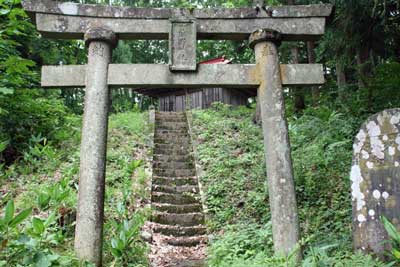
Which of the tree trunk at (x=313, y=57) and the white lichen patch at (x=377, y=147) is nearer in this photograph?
→ the white lichen patch at (x=377, y=147)

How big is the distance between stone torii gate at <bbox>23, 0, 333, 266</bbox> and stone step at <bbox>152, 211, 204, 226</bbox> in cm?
245

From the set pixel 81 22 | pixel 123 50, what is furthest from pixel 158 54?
pixel 81 22

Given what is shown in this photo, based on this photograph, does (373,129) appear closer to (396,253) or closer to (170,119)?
(396,253)

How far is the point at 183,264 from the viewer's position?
561 centimetres

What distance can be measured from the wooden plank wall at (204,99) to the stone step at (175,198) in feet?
47.4

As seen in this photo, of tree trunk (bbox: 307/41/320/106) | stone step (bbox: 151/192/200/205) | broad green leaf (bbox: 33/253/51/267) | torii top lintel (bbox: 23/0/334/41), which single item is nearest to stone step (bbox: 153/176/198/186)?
stone step (bbox: 151/192/200/205)

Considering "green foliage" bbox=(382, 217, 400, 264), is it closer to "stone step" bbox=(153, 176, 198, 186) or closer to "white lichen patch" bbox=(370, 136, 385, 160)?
"white lichen patch" bbox=(370, 136, 385, 160)

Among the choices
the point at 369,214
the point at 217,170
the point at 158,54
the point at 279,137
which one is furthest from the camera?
the point at 158,54

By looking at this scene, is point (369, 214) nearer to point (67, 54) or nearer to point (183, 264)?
point (183, 264)

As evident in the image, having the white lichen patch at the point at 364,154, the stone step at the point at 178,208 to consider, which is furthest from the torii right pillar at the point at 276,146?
the stone step at the point at 178,208

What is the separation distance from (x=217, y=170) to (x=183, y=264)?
10.9 feet

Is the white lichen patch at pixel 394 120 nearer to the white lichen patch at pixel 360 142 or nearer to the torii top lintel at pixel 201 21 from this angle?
the white lichen patch at pixel 360 142

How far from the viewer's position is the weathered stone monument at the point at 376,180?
399 centimetres

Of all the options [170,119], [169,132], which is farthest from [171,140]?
[170,119]
